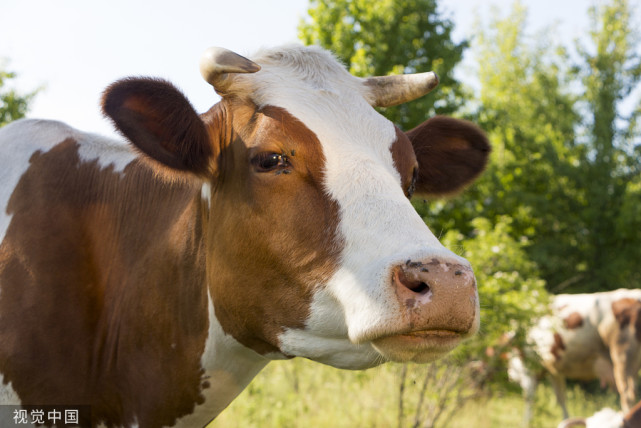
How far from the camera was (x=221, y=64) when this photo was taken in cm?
243

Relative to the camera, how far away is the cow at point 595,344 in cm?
1062

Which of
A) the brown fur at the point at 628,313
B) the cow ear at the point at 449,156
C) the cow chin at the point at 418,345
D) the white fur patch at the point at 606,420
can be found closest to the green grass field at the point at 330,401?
the white fur patch at the point at 606,420

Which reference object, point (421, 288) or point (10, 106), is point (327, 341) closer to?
point (421, 288)

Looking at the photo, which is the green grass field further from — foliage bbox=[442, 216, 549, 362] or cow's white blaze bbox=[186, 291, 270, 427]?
cow's white blaze bbox=[186, 291, 270, 427]

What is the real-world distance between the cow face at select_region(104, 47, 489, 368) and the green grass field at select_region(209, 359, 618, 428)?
5.20 meters

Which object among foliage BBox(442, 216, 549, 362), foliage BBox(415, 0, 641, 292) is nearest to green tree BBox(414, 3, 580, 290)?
foliage BBox(415, 0, 641, 292)

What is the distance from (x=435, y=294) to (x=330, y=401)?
7.49 metres

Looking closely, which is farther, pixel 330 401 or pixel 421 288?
pixel 330 401

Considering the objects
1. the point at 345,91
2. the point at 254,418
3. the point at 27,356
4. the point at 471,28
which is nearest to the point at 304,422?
the point at 254,418

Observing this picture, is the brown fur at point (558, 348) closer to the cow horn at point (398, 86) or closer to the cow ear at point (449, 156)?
the cow ear at point (449, 156)

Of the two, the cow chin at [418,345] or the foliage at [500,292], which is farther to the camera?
the foliage at [500,292]

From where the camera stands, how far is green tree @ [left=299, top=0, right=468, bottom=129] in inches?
536

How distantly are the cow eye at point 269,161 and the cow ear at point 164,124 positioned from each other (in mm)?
309

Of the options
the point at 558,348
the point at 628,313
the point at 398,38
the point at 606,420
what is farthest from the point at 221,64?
the point at 398,38
